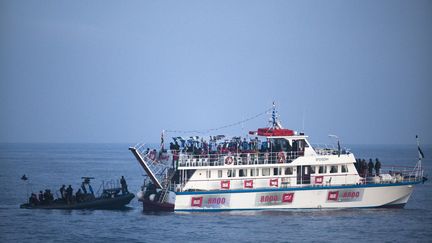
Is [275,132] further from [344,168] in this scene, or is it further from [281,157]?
[344,168]

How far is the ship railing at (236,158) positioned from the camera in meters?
51.9

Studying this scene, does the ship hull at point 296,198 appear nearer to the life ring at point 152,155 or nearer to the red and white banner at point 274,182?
the red and white banner at point 274,182

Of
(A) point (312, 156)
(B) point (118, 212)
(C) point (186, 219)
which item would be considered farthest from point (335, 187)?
(B) point (118, 212)

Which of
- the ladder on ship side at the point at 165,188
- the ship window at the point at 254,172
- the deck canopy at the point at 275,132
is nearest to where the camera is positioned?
the ladder on ship side at the point at 165,188

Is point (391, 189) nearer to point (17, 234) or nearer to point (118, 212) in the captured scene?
point (118, 212)

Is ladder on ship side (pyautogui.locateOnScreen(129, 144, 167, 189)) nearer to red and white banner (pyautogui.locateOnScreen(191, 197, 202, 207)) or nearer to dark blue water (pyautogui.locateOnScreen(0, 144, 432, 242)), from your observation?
red and white banner (pyautogui.locateOnScreen(191, 197, 202, 207))

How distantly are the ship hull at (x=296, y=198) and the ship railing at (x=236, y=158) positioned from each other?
82.2 inches

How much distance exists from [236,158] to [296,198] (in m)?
5.00

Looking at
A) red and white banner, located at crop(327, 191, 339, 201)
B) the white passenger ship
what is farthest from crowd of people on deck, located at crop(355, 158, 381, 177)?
red and white banner, located at crop(327, 191, 339, 201)

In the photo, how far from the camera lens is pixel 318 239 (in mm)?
43594

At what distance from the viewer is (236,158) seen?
52375 mm

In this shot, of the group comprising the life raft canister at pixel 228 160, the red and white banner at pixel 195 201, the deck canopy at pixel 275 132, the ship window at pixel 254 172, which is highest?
the deck canopy at pixel 275 132

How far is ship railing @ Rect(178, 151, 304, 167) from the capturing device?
51875mm

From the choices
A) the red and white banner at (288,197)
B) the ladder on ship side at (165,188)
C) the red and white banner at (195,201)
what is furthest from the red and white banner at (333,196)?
the ladder on ship side at (165,188)
